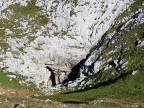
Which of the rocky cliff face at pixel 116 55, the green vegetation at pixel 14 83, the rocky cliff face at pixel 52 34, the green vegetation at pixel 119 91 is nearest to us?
the green vegetation at pixel 119 91

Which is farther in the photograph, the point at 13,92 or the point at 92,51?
the point at 92,51

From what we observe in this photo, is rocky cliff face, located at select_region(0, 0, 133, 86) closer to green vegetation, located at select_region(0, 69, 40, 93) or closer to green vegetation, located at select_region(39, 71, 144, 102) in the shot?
green vegetation, located at select_region(0, 69, 40, 93)

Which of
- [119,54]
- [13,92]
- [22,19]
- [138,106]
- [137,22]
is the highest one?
[22,19]

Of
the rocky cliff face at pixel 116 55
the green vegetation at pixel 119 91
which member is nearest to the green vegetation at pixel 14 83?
the rocky cliff face at pixel 116 55

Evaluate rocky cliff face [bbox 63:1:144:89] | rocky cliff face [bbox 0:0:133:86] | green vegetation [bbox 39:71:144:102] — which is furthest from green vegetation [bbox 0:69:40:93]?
green vegetation [bbox 39:71:144:102]

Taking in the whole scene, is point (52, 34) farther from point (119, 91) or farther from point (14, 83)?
point (119, 91)

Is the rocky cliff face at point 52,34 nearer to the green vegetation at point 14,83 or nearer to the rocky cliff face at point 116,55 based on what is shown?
the rocky cliff face at point 116,55

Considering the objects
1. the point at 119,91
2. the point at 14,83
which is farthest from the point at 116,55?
the point at 14,83

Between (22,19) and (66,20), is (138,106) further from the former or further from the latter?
(22,19)

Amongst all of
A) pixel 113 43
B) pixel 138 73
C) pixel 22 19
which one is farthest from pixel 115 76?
pixel 22 19
